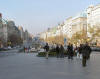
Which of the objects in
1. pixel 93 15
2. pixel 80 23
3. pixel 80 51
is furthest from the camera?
pixel 80 23

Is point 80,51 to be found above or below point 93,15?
below

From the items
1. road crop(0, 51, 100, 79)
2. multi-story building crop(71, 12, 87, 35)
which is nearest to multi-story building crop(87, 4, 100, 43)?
multi-story building crop(71, 12, 87, 35)

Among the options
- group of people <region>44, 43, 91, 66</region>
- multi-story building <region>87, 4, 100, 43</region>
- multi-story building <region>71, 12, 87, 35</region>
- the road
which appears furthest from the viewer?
multi-story building <region>71, 12, 87, 35</region>

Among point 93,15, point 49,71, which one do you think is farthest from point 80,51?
point 93,15

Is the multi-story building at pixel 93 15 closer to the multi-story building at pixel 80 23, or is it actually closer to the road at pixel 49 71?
the multi-story building at pixel 80 23

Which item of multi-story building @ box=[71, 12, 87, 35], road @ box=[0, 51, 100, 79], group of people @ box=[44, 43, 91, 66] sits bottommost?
road @ box=[0, 51, 100, 79]


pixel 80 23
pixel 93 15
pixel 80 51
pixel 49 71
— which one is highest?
pixel 93 15

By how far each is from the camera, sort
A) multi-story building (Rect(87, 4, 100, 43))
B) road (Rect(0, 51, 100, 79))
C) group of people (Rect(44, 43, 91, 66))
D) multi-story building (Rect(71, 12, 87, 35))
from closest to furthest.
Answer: road (Rect(0, 51, 100, 79))
group of people (Rect(44, 43, 91, 66))
multi-story building (Rect(87, 4, 100, 43))
multi-story building (Rect(71, 12, 87, 35))

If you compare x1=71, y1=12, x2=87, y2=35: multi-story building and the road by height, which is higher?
x1=71, y1=12, x2=87, y2=35: multi-story building

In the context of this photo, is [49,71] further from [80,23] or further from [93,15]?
[80,23]

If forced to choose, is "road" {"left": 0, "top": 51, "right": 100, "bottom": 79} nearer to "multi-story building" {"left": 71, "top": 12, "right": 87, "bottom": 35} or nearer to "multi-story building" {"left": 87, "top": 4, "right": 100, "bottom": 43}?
"multi-story building" {"left": 87, "top": 4, "right": 100, "bottom": 43}

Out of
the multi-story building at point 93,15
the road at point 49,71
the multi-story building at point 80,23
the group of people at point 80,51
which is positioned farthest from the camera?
the multi-story building at point 80,23

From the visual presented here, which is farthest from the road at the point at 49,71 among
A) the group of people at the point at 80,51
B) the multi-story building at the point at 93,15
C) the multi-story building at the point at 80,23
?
the multi-story building at the point at 80,23

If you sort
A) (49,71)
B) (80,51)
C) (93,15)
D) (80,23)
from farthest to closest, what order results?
(80,23) < (93,15) < (80,51) < (49,71)
